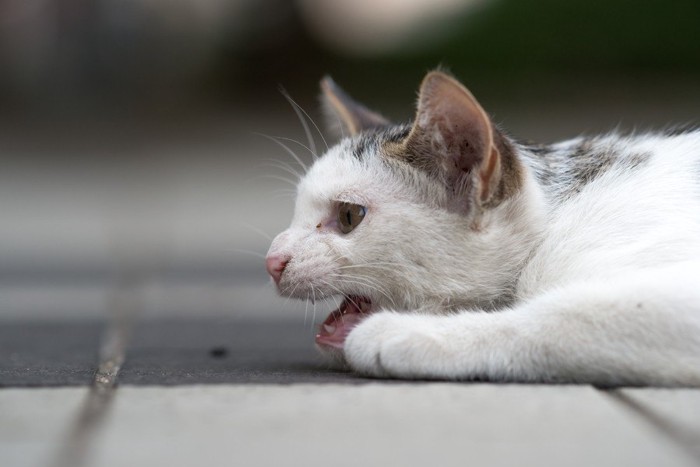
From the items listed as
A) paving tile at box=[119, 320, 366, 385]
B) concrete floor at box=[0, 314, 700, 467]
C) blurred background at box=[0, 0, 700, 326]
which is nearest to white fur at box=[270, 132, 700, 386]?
concrete floor at box=[0, 314, 700, 467]

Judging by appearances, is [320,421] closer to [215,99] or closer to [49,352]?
[49,352]

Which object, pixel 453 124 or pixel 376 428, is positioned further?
pixel 453 124

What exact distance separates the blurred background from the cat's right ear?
1417mm

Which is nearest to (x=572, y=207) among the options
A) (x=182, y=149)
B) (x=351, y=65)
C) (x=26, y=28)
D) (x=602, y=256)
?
(x=602, y=256)

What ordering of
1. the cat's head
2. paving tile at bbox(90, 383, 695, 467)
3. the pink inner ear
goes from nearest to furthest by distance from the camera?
paving tile at bbox(90, 383, 695, 467)
the pink inner ear
the cat's head

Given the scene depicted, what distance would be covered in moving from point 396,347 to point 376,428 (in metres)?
0.58

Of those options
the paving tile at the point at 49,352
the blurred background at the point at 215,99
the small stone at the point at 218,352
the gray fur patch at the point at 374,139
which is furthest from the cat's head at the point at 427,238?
the blurred background at the point at 215,99

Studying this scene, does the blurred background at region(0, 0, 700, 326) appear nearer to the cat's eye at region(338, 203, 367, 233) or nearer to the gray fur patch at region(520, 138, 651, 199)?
the cat's eye at region(338, 203, 367, 233)

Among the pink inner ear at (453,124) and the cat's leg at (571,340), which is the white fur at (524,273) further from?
the pink inner ear at (453,124)

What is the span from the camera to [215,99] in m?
15.0

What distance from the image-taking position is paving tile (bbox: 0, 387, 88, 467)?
180 cm

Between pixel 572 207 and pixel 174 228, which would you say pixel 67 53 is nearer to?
pixel 174 228

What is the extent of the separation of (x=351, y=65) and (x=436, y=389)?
12.5 meters

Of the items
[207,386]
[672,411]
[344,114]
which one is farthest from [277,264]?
[672,411]
